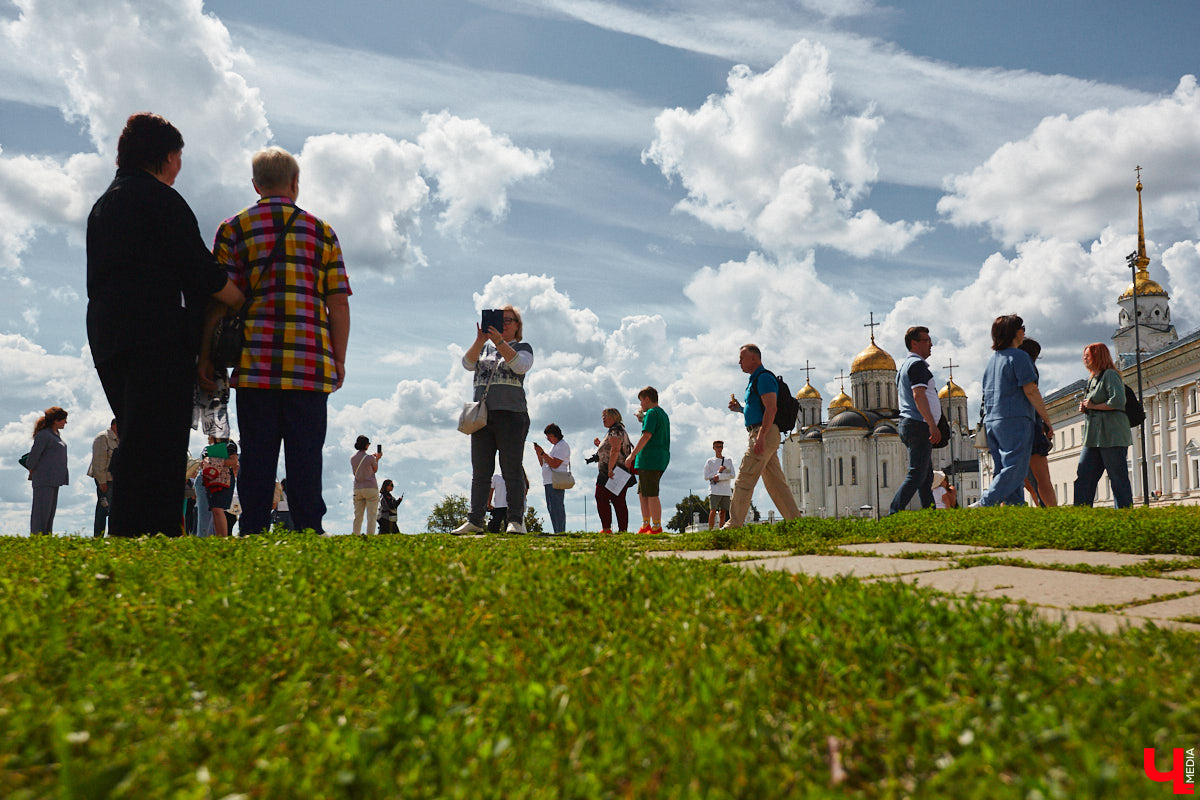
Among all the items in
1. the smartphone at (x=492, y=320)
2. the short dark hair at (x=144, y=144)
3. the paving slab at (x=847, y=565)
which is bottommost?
the paving slab at (x=847, y=565)

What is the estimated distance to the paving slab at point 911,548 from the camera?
6.58m

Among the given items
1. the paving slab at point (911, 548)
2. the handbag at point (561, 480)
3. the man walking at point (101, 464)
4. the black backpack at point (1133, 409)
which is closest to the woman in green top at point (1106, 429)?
the black backpack at point (1133, 409)

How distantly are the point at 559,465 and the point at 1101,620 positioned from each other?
439 inches

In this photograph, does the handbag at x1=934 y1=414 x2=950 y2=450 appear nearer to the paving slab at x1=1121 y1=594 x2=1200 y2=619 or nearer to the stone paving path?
the stone paving path

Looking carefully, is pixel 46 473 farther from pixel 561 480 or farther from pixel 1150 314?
pixel 1150 314

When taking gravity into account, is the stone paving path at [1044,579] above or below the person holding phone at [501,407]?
below

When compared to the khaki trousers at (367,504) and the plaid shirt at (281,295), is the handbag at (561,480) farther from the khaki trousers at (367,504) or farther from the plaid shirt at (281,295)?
the plaid shirt at (281,295)

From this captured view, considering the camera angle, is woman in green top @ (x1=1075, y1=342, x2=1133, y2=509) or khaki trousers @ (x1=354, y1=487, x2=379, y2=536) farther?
khaki trousers @ (x1=354, y1=487, x2=379, y2=536)

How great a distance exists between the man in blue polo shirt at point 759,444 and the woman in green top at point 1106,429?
3.77 meters

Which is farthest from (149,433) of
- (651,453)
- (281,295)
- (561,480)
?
(561,480)

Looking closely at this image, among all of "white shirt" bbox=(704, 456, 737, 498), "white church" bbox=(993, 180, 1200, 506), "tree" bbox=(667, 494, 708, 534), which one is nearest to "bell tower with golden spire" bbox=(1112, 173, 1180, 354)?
"white church" bbox=(993, 180, 1200, 506)

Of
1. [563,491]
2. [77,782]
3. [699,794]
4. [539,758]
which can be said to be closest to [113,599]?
[77,782]

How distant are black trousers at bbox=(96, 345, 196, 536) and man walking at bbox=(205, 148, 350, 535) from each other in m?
0.36

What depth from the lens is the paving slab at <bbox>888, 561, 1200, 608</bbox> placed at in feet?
14.2
